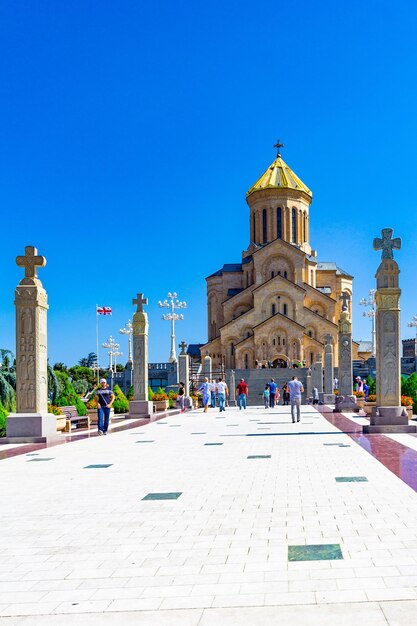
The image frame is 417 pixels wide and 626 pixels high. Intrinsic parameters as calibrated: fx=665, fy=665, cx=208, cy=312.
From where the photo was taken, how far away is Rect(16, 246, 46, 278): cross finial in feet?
40.8

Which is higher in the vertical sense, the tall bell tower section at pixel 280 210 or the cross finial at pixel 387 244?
the tall bell tower section at pixel 280 210

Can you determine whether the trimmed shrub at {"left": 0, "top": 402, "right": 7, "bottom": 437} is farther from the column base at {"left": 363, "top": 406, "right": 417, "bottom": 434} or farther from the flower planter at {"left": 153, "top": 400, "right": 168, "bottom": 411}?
the flower planter at {"left": 153, "top": 400, "right": 168, "bottom": 411}

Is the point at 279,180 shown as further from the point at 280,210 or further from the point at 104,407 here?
the point at 104,407

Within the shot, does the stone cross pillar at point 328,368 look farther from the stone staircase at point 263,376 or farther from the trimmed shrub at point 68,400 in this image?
the trimmed shrub at point 68,400

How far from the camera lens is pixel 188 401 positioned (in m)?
26.8

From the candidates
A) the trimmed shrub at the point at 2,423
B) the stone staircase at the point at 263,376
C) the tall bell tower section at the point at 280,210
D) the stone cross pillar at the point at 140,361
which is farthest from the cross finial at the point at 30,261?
the tall bell tower section at the point at 280,210

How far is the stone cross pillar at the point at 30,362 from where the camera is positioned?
12086 mm

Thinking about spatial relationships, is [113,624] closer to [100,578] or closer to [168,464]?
[100,578]

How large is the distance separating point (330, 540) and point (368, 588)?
1026 millimetres

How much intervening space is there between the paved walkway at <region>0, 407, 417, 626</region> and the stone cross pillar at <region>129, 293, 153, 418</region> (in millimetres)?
10295

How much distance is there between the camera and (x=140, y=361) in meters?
19.4

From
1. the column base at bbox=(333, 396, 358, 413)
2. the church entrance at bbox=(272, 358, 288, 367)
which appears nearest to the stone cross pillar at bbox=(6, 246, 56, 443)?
the column base at bbox=(333, 396, 358, 413)

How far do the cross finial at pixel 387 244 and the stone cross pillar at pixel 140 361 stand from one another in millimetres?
8369

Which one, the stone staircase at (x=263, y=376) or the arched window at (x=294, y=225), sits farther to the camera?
the arched window at (x=294, y=225)
